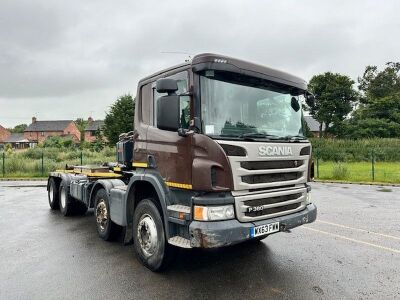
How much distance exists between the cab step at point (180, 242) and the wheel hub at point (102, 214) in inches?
96.1

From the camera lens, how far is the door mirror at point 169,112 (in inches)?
163

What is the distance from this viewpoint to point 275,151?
14.5 ft

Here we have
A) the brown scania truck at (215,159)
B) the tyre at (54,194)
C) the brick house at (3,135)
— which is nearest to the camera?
the brown scania truck at (215,159)

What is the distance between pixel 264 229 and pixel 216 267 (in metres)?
1.13

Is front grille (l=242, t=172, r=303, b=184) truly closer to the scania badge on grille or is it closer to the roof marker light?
the scania badge on grille

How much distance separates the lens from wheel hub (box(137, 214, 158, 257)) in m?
4.70

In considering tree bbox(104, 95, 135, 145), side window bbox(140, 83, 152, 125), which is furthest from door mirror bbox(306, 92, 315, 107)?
tree bbox(104, 95, 135, 145)

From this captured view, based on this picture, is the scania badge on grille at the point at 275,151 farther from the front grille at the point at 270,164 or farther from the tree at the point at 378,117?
the tree at the point at 378,117

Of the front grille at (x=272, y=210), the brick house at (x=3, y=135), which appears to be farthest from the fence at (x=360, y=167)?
the brick house at (x=3, y=135)

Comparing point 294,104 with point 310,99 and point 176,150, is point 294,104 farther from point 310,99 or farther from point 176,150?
point 176,150

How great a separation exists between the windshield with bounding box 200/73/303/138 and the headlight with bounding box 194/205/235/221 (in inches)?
33.8

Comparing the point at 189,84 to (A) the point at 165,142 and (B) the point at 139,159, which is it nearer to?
(A) the point at 165,142

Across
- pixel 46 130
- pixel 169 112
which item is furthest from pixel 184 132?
pixel 46 130

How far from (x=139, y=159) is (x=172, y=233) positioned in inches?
54.9
